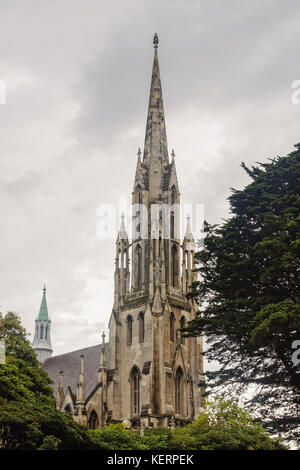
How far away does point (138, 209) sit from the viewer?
52.6 metres

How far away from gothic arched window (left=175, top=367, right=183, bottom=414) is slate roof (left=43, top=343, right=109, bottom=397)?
27.7ft

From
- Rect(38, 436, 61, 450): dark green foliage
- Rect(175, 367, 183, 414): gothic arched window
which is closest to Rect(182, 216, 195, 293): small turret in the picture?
Rect(175, 367, 183, 414): gothic arched window

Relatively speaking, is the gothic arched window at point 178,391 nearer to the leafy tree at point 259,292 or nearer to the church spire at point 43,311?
the leafy tree at point 259,292

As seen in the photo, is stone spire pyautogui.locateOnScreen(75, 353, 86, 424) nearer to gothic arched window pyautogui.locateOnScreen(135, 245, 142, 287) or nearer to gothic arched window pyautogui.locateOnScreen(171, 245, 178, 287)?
gothic arched window pyautogui.locateOnScreen(135, 245, 142, 287)

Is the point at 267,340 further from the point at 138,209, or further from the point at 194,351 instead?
the point at 138,209

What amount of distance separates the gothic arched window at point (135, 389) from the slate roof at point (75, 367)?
641cm

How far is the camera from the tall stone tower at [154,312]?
45.7 meters

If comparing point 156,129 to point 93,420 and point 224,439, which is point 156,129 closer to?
point 93,420

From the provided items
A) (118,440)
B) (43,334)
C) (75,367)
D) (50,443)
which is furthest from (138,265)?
(43,334)

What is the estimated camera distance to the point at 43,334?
104 m

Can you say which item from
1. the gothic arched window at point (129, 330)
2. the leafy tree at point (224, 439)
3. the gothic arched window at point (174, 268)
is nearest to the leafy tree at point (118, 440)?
the leafy tree at point (224, 439)

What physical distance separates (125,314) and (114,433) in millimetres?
22423

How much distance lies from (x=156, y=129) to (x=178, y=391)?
21464 millimetres

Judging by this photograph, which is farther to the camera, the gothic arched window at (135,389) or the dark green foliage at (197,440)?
the gothic arched window at (135,389)
